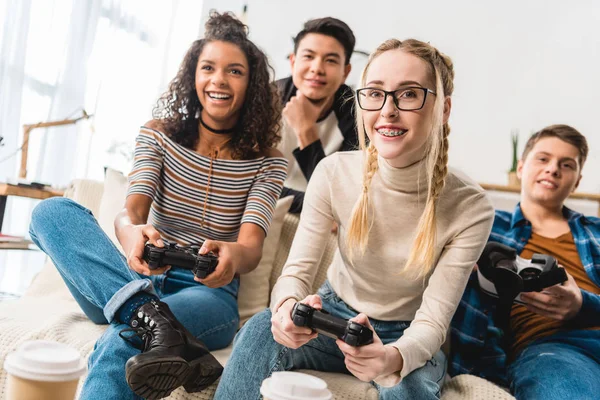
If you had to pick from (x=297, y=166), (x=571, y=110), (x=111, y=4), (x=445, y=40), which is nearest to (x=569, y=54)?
(x=571, y=110)

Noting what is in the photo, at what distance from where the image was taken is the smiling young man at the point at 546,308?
141cm

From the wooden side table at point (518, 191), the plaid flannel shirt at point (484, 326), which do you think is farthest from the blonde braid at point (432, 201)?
the wooden side table at point (518, 191)

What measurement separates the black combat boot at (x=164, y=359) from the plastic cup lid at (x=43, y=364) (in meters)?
0.28

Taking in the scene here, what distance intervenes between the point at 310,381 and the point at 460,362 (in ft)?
3.12

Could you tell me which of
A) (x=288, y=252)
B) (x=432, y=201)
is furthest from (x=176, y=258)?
(x=288, y=252)

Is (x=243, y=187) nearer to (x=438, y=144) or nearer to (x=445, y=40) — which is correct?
(x=438, y=144)

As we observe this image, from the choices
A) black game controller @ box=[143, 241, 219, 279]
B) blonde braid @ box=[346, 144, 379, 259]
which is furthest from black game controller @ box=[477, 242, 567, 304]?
black game controller @ box=[143, 241, 219, 279]

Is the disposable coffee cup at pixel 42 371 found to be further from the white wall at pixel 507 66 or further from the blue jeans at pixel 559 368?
the white wall at pixel 507 66

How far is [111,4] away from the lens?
3570 mm

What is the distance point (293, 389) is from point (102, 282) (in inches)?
28.5

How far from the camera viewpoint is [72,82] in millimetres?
3273

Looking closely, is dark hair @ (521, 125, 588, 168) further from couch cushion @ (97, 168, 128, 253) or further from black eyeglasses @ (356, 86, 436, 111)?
couch cushion @ (97, 168, 128, 253)

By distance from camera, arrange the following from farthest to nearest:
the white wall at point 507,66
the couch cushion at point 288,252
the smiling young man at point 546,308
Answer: the white wall at point 507,66 → the couch cushion at point 288,252 → the smiling young man at point 546,308

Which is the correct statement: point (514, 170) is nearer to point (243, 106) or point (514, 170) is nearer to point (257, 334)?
point (243, 106)
